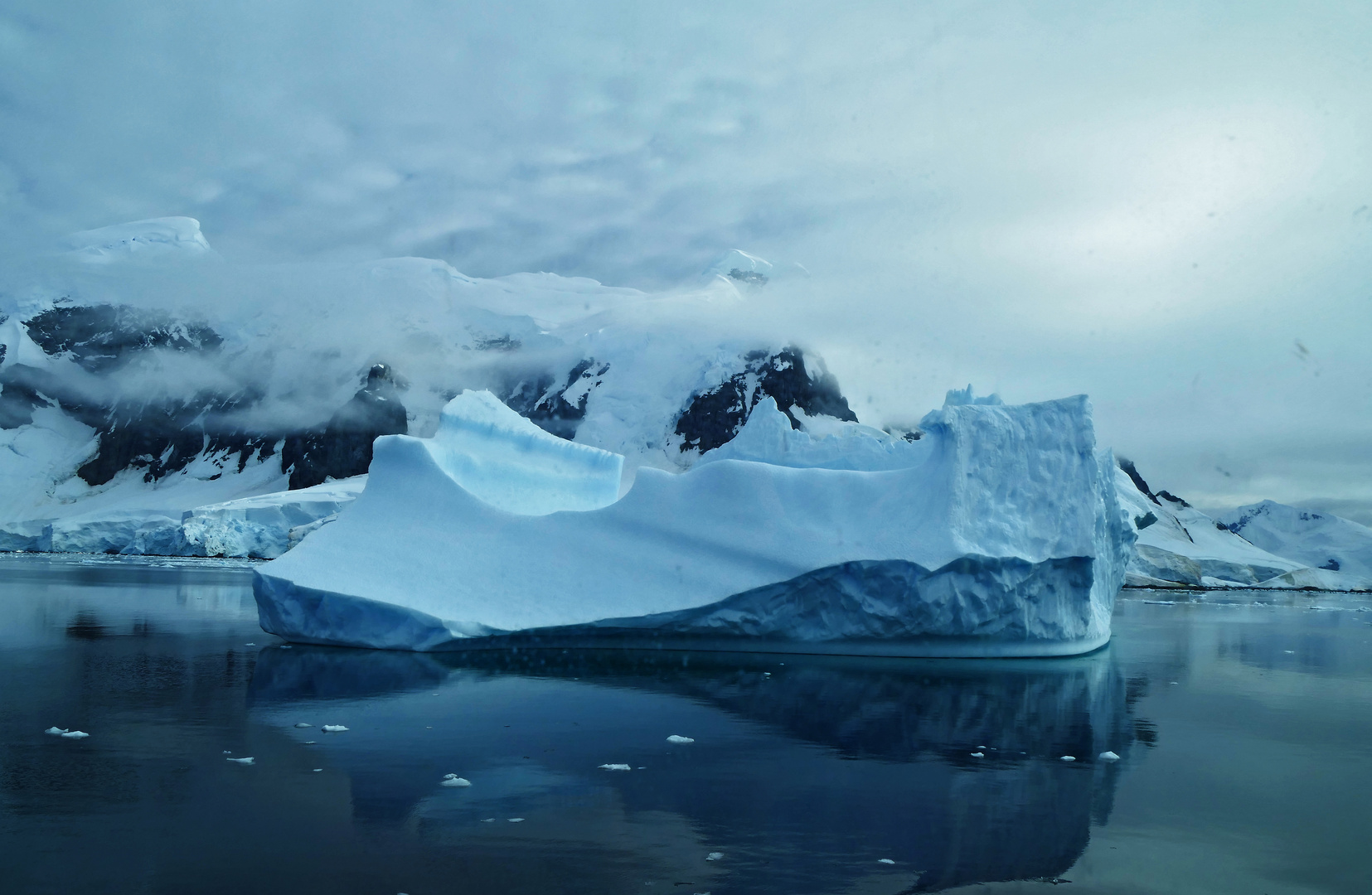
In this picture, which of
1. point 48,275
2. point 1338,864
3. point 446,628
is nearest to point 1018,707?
point 1338,864

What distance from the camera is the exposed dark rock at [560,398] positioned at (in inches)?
2901

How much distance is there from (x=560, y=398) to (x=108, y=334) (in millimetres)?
57984

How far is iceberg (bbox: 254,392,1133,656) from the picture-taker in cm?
1366

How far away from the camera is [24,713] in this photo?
919cm

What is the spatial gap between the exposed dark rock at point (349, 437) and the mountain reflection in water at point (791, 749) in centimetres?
7374

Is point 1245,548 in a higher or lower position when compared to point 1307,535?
lower

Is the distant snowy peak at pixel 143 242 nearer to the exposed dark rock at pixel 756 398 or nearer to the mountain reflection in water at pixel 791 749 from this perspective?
the exposed dark rock at pixel 756 398

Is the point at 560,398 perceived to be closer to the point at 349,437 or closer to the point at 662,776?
the point at 349,437

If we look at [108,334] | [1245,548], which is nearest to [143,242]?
[108,334]

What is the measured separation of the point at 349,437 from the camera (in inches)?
3361

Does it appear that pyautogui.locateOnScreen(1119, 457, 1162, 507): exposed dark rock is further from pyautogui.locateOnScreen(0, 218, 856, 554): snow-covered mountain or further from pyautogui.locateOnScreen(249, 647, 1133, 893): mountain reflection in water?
pyautogui.locateOnScreen(249, 647, 1133, 893): mountain reflection in water

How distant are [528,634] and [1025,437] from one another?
25.7 feet

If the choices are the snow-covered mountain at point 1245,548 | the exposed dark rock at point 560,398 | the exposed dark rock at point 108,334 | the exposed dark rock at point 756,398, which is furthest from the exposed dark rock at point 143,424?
the snow-covered mountain at point 1245,548

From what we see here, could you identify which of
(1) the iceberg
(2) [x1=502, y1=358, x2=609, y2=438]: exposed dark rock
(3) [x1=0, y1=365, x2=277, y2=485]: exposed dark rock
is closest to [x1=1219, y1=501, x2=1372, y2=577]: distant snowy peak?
(2) [x1=502, y1=358, x2=609, y2=438]: exposed dark rock
